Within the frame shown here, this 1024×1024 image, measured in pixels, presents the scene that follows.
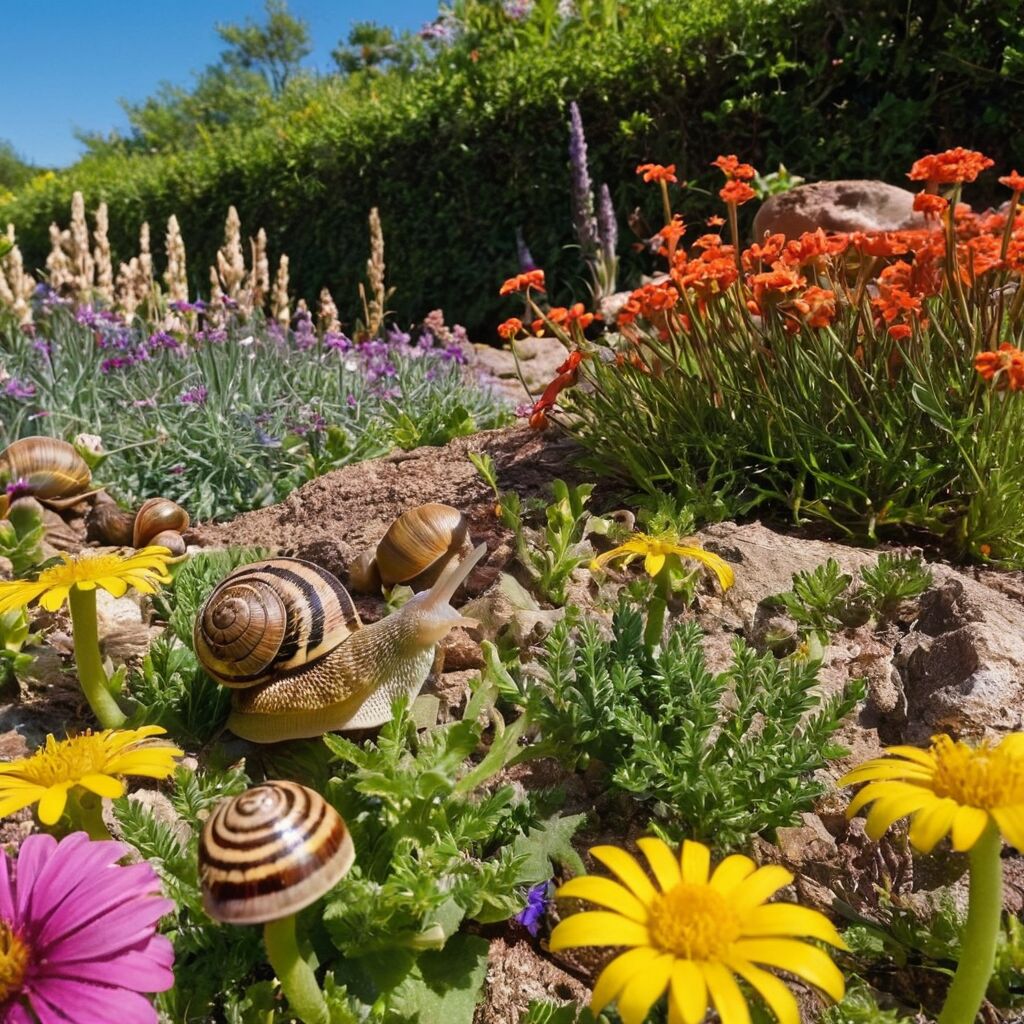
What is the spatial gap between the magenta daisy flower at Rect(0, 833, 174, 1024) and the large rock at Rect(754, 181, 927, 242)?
4.59 meters

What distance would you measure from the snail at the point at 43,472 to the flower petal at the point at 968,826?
325 centimetres

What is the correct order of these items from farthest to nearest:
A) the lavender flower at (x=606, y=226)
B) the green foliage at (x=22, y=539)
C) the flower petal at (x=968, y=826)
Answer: the lavender flower at (x=606, y=226)
the green foliage at (x=22, y=539)
the flower petal at (x=968, y=826)

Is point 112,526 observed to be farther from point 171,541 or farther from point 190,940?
point 190,940

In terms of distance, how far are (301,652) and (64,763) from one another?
61 cm

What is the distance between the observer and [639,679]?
1722 millimetres

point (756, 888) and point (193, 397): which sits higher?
point (193, 397)

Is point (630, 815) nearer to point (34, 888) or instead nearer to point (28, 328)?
point (34, 888)

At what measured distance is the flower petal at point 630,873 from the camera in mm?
1003

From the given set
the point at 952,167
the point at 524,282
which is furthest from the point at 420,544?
the point at 952,167

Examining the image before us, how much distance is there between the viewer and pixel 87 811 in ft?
4.49

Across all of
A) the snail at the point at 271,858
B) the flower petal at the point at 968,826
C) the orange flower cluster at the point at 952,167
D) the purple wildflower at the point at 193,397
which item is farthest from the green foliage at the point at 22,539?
the orange flower cluster at the point at 952,167

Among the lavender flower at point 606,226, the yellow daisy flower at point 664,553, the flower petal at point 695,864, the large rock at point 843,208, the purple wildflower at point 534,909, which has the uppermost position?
the lavender flower at point 606,226

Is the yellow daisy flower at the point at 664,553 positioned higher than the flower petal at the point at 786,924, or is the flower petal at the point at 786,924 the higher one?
the yellow daisy flower at the point at 664,553

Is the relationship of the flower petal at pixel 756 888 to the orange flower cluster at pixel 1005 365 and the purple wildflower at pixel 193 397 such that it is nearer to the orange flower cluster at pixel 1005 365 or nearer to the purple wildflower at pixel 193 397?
the orange flower cluster at pixel 1005 365
